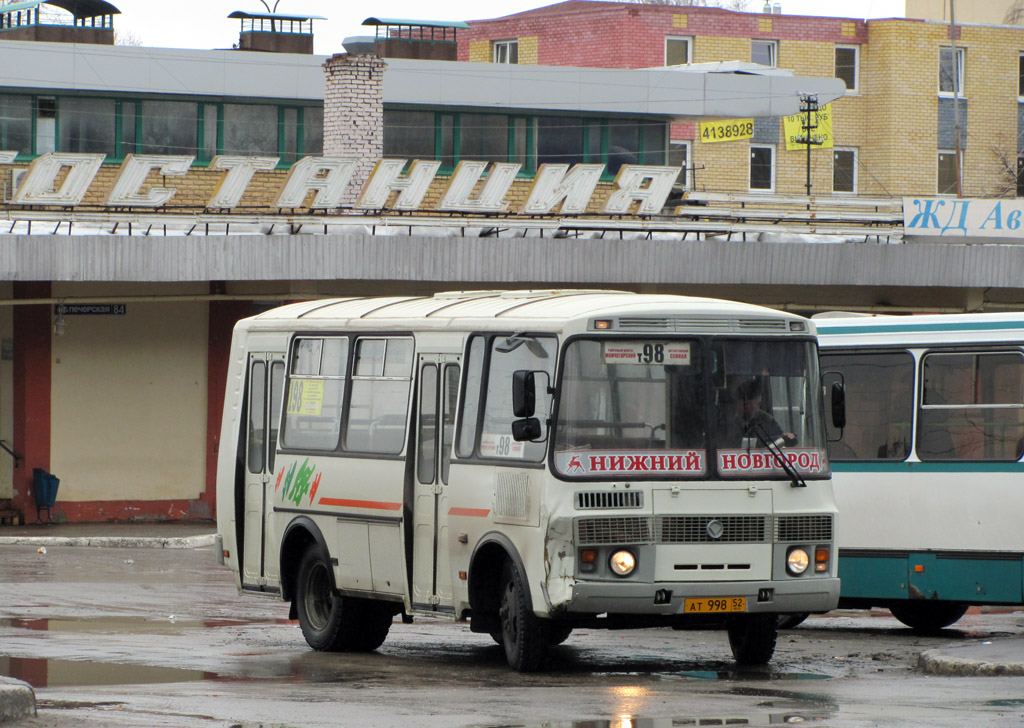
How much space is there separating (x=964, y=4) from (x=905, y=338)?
59521 mm

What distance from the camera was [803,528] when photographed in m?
11.7

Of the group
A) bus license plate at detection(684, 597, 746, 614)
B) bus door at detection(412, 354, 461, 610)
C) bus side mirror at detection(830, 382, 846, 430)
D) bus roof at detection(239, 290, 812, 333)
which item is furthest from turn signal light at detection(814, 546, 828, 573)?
bus door at detection(412, 354, 461, 610)

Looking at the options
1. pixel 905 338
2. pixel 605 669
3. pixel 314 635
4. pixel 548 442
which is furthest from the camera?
pixel 905 338

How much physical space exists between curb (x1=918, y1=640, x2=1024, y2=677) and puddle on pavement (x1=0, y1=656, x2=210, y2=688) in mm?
4710

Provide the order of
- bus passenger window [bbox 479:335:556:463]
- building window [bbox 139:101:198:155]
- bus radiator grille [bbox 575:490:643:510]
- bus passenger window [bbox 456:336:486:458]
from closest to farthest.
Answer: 1. bus radiator grille [bbox 575:490:643:510]
2. bus passenger window [bbox 479:335:556:463]
3. bus passenger window [bbox 456:336:486:458]
4. building window [bbox 139:101:198:155]

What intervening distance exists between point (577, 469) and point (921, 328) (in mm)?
4502

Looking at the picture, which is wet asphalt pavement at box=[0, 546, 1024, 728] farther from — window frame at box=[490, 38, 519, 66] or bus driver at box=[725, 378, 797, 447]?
window frame at box=[490, 38, 519, 66]

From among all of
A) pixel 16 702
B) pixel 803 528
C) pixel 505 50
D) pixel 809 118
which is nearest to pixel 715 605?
pixel 803 528

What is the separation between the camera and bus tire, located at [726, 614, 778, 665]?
12.1 m

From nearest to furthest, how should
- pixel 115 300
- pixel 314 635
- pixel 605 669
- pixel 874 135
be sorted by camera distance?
1. pixel 605 669
2. pixel 314 635
3. pixel 115 300
4. pixel 874 135

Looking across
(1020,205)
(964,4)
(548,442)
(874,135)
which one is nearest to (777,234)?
(1020,205)

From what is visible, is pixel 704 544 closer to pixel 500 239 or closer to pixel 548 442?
pixel 548 442

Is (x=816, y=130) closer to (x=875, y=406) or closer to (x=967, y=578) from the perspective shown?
(x=875, y=406)

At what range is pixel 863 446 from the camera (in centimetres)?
1492
